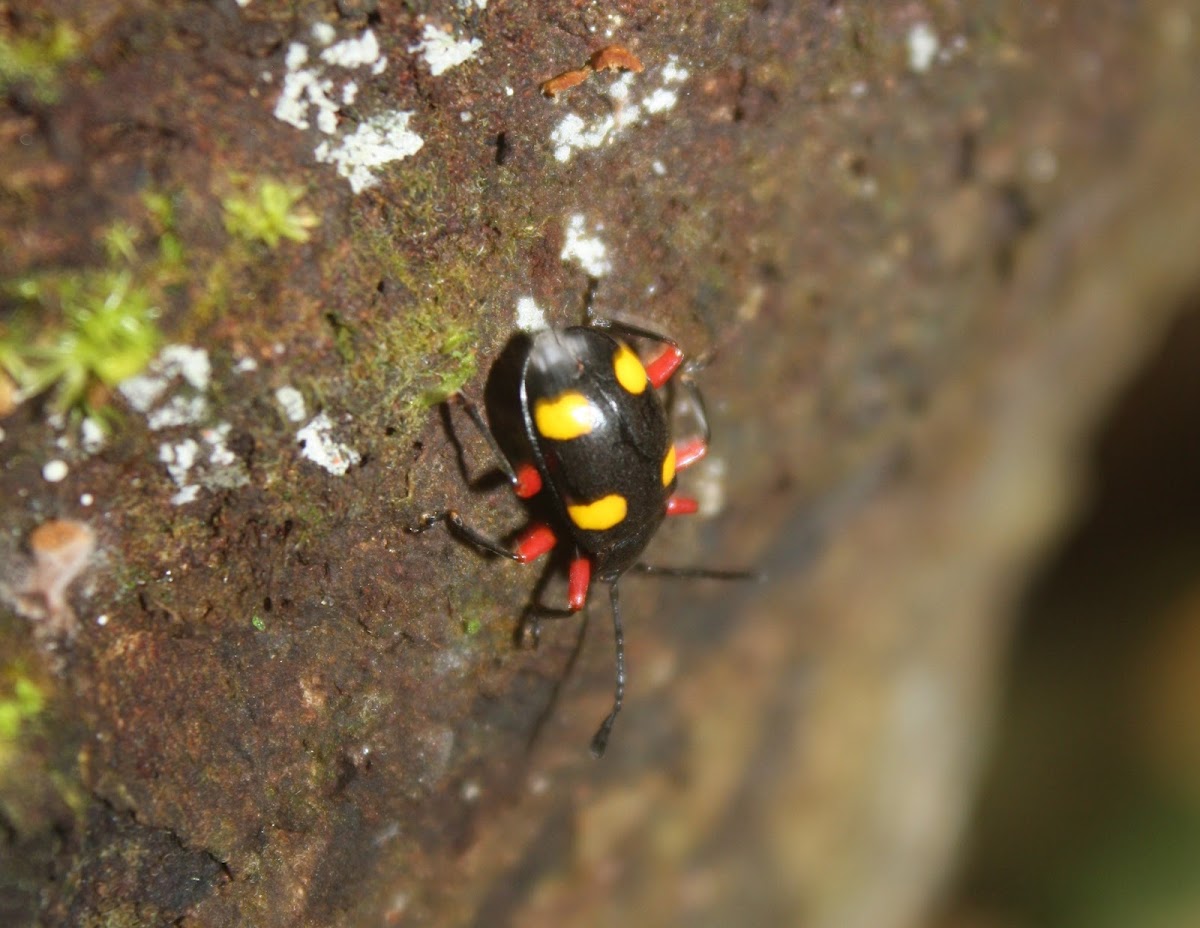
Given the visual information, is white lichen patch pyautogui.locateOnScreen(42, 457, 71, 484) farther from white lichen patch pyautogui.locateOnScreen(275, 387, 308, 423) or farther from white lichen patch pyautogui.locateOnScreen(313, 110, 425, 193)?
white lichen patch pyautogui.locateOnScreen(313, 110, 425, 193)

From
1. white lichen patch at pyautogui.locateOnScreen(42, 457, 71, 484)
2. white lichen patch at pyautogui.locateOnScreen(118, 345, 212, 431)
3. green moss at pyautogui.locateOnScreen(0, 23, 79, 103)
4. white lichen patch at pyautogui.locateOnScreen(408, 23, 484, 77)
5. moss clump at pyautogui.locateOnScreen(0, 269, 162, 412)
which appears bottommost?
white lichen patch at pyautogui.locateOnScreen(42, 457, 71, 484)

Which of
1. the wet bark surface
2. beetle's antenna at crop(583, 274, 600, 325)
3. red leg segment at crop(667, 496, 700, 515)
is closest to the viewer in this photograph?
the wet bark surface

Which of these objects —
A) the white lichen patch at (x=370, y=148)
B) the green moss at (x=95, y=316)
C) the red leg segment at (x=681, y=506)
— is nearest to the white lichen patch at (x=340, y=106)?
the white lichen patch at (x=370, y=148)

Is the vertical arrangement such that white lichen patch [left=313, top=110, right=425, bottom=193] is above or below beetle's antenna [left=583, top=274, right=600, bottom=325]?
above

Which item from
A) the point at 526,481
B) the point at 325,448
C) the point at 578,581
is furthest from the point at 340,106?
the point at 578,581

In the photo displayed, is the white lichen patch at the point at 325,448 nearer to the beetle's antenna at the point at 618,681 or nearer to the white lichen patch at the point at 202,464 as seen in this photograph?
the white lichen patch at the point at 202,464

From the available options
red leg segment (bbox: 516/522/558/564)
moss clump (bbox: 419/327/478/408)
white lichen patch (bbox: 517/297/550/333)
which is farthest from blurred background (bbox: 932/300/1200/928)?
moss clump (bbox: 419/327/478/408)

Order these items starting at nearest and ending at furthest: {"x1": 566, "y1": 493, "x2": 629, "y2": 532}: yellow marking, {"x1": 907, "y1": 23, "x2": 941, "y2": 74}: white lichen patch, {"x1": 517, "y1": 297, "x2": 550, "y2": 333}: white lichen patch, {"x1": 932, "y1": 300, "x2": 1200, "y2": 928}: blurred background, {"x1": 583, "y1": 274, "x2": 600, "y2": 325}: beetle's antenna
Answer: {"x1": 517, "y1": 297, "x2": 550, "y2": 333}: white lichen patch → {"x1": 583, "y1": 274, "x2": 600, "y2": 325}: beetle's antenna → {"x1": 566, "y1": 493, "x2": 629, "y2": 532}: yellow marking → {"x1": 907, "y1": 23, "x2": 941, "y2": 74}: white lichen patch → {"x1": 932, "y1": 300, "x2": 1200, "y2": 928}: blurred background

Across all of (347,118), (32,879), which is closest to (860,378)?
(347,118)
